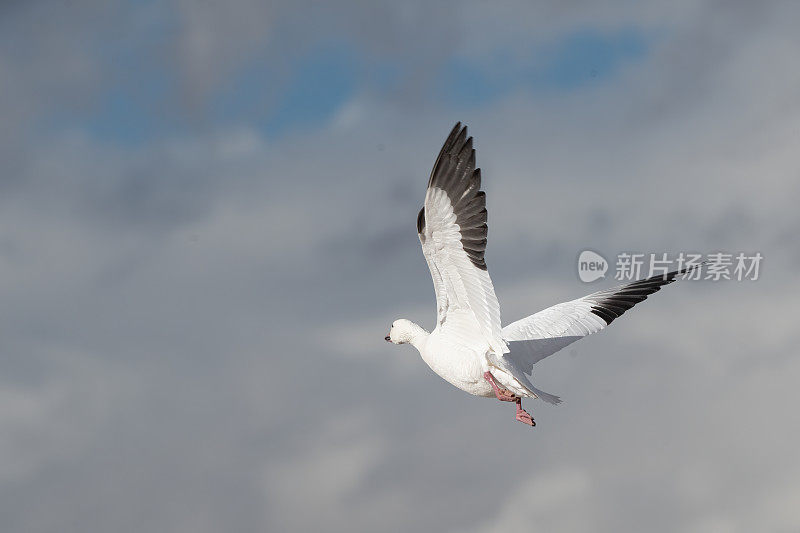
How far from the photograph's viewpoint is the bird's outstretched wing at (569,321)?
30.6 m

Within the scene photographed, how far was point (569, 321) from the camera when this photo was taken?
3231 centimetres

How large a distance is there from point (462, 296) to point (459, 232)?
6.04 ft

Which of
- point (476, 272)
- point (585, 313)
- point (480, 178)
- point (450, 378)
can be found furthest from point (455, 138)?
point (585, 313)

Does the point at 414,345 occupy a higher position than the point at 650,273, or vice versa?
the point at 650,273

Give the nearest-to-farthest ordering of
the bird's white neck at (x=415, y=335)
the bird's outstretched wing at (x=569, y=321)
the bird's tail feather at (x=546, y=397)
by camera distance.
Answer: the bird's tail feather at (x=546, y=397), the bird's white neck at (x=415, y=335), the bird's outstretched wing at (x=569, y=321)

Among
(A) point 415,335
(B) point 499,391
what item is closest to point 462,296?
(B) point 499,391

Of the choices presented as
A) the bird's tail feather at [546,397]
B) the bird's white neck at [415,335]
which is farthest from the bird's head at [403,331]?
the bird's tail feather at [546,397]

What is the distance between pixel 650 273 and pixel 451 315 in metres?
10.3

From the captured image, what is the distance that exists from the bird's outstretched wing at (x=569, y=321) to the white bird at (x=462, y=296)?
75 centimetres

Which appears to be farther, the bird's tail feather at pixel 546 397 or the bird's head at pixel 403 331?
the bird's head at pixel 403 331

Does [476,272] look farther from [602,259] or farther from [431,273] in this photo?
[602,259]

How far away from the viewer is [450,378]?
27594 millimetres

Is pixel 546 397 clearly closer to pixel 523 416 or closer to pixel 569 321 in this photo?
pixel 523 416

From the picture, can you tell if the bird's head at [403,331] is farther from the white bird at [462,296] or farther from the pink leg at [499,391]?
the pink leg at [499,391]
